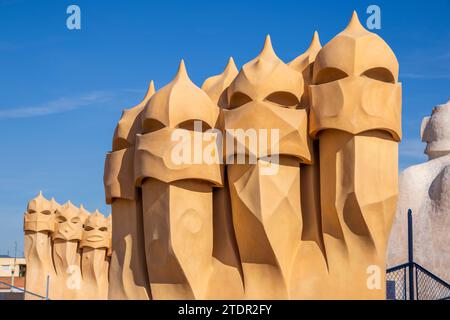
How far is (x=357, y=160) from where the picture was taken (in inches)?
462

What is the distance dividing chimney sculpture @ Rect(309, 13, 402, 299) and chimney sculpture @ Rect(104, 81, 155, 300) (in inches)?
161

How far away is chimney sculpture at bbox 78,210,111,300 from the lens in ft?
93.8

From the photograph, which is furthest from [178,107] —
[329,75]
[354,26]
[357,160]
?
[354,26]

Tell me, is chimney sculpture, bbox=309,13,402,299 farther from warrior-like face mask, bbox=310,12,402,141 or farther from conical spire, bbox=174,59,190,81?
conical spire, bbox=174,59,190,81

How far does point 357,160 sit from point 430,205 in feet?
41.8

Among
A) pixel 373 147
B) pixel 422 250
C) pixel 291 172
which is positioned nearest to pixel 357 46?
pixel 373 147

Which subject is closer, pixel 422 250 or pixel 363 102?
pixel 363 102

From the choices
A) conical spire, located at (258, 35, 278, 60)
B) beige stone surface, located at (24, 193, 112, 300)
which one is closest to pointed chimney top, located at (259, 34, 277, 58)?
conical spire, located at (258, 35, 278, 60)

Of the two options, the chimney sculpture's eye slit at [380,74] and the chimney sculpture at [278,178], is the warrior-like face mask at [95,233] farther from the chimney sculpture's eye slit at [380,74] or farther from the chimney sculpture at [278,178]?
the chimney sculpture's eye slit at [380,74]

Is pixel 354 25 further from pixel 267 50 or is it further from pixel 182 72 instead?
pixel 182 72

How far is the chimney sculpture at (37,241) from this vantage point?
27.9m

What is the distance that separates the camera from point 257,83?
12453mm
